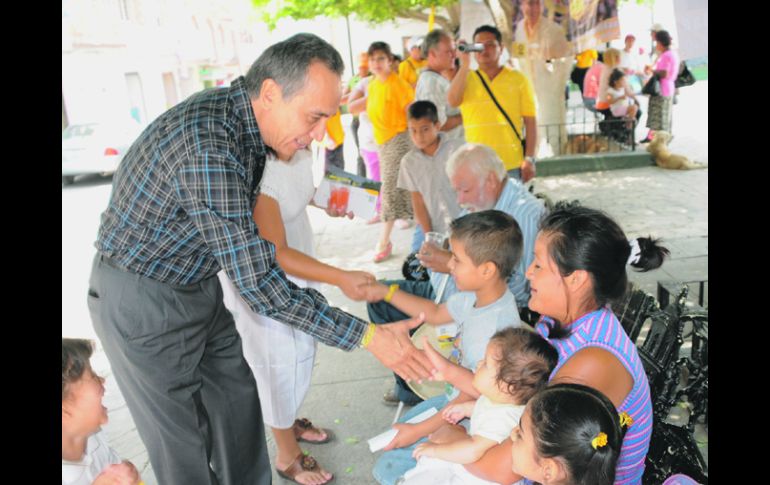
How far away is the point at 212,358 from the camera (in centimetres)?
247

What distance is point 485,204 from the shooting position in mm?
3400

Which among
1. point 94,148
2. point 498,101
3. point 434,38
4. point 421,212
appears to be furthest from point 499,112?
point 94,148

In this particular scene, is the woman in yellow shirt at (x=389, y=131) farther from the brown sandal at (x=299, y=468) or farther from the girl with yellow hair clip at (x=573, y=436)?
the girl with yellow hair clip at (x=573, y=436)

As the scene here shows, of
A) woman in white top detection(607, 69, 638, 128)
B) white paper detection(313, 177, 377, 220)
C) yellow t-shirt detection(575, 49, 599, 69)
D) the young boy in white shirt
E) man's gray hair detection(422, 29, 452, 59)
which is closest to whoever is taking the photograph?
white paper detection(313, 177, 377, 220)

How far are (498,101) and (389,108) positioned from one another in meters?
1.53

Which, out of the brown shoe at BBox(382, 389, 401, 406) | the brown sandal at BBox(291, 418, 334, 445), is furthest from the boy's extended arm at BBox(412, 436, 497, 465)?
the brown shoe at BBox(382, 389, 401, 406)

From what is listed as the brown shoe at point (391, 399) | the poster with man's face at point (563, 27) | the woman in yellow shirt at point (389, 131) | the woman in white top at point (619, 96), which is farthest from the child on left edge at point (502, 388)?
the woman in white top at point (619, 96)

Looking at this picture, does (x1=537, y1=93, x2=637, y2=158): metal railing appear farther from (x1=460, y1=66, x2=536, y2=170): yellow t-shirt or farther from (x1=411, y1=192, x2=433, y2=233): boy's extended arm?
(x1=411, y1=192, x2=433, y2=233): boy's extended arm

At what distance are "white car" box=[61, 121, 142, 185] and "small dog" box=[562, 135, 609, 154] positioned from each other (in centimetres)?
839

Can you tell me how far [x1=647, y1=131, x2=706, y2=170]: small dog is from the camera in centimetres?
942

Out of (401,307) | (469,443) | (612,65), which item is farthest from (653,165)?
(469,443)

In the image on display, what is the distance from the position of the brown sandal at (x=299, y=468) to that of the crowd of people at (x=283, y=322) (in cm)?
36

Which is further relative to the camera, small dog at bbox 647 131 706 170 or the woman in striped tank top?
small dog at bbox 647 131 706 170
